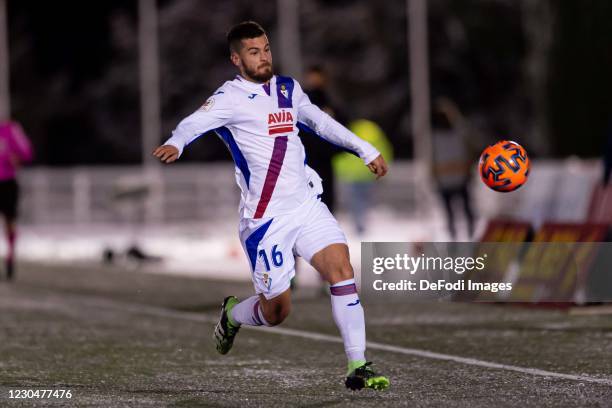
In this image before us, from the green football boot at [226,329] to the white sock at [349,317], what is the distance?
40.0 inches

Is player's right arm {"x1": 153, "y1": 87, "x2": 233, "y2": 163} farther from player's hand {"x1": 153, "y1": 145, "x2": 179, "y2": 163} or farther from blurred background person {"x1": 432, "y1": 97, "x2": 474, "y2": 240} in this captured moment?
blurred background person {"x1": 432, "y1": 97, "x2": 474, "y2": 240}

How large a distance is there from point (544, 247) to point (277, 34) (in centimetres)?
3610

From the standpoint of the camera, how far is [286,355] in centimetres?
959

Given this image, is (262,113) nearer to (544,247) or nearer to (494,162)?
(494,162)

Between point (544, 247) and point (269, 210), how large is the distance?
5356mm

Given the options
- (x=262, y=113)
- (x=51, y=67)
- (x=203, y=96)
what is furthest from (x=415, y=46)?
(x=262, y=113)

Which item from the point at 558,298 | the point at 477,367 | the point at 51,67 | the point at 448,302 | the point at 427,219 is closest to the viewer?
the point at 477,367

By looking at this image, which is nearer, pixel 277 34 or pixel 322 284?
pixel 322 284

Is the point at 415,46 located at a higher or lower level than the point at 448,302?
higher

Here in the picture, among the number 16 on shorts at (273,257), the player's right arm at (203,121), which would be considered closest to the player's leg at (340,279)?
the number 16 on shorts at (273,257)

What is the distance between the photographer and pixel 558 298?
1242 centimetres

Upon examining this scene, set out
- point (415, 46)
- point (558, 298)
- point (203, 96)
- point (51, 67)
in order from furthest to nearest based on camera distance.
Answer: point (51, 67) < point (203, 96) < point (415, 46) < point (558, 298)

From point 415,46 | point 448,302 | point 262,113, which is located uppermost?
point 415,46

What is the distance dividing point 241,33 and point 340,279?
4.68 feet
